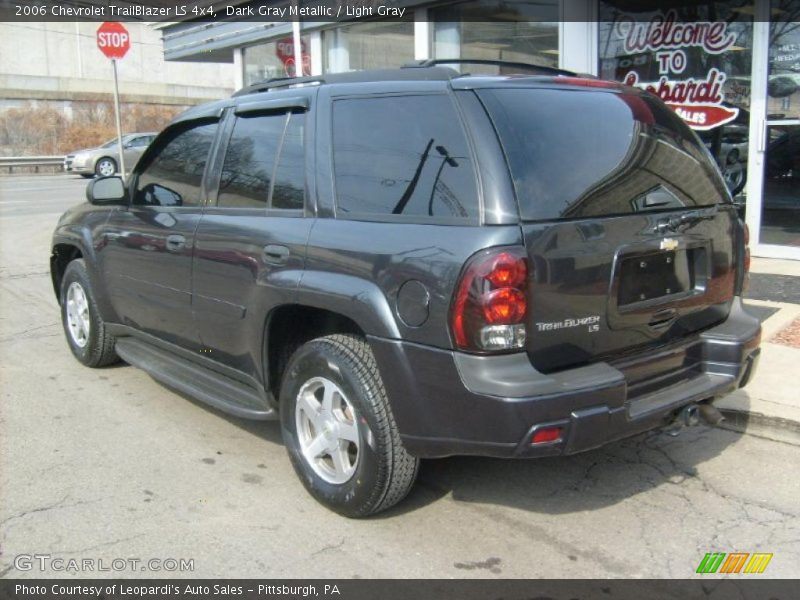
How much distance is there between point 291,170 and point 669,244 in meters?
1.78

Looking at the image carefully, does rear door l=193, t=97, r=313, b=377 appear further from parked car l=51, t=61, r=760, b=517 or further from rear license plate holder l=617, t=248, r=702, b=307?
rear license plate holder l=617, t=248, r=702, b=307

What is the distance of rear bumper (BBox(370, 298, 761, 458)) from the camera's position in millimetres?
2838

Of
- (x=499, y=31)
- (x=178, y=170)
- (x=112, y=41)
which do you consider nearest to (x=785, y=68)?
(x=499, y=31)

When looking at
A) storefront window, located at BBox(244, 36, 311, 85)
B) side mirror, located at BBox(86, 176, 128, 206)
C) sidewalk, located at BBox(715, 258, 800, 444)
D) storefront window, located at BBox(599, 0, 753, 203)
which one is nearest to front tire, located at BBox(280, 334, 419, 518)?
side mirror, located at BBox(86, 176, 128, 206)

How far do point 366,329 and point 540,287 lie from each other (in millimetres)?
725

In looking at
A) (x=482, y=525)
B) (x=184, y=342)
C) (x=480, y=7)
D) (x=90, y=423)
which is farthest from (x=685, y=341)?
(x=480, y=7)

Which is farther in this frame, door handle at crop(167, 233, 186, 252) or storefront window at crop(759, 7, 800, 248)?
storefront window at crop(759, 7, 800, 248)

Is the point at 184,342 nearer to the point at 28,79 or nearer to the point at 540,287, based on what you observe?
the point at 540,287

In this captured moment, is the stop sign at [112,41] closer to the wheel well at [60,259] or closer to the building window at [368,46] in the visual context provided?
the building window at [368,46]

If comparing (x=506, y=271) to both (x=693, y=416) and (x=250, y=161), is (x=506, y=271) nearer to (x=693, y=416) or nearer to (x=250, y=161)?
(x=693, y=416)

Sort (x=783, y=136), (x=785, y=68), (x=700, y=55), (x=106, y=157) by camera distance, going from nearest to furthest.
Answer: (x=785, y=68)
(x=783, y=136)
(x=700, y=55)
(x=106, y=157)

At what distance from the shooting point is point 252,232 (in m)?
3.80

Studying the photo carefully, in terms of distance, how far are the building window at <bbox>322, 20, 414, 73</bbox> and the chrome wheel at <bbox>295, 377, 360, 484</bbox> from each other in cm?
868

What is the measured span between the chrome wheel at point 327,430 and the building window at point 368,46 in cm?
868
